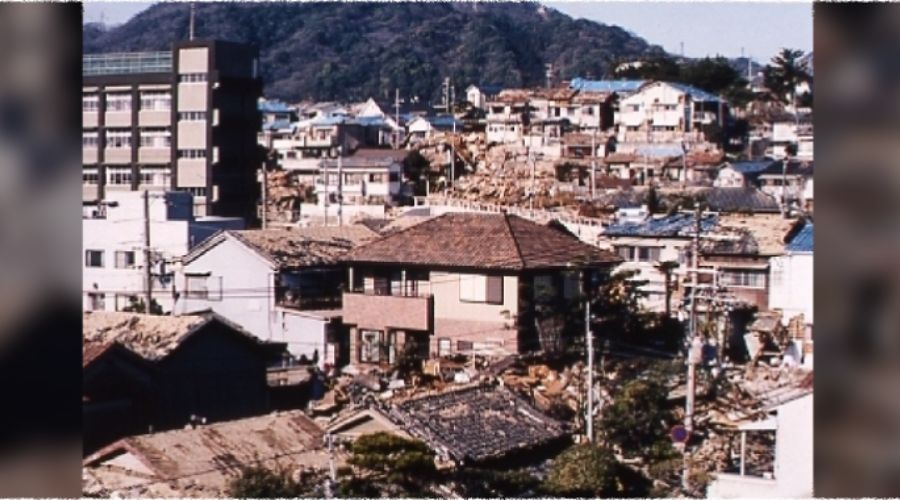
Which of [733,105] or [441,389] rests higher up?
[733,105]

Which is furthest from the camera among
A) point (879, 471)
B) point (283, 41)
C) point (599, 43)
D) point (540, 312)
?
point (540, 312)

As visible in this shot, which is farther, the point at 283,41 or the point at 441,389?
the point at 441,389

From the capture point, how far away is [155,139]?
A: 7.43ft

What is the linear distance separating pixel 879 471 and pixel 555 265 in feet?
4.77

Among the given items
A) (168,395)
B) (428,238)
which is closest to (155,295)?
(168,395)

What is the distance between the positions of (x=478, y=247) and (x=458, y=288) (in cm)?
10

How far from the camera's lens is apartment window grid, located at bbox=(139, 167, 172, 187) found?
2240mm

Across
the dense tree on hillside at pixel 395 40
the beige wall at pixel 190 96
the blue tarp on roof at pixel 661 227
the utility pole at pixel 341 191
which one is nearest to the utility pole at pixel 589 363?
the blue tarp on roof at pixel 661 227

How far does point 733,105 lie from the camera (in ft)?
14.9

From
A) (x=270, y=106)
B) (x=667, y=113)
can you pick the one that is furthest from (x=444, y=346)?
(x=667, y=113)

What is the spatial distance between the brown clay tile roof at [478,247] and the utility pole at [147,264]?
43cm

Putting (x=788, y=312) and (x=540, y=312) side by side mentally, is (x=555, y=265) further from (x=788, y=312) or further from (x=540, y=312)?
(x=788, y=312)

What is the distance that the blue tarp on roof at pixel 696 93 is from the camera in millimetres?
3760

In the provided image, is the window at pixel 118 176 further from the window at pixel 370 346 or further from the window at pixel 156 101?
the window at pixel 370 346
